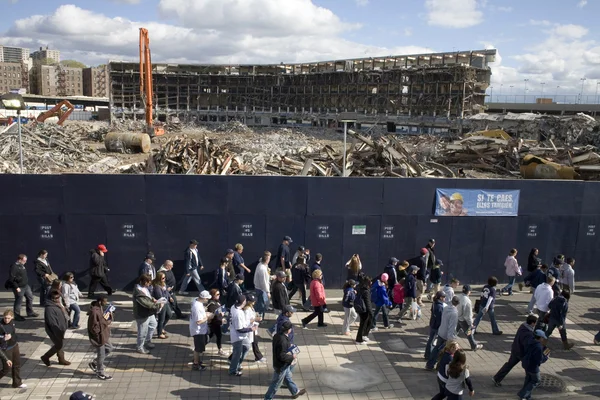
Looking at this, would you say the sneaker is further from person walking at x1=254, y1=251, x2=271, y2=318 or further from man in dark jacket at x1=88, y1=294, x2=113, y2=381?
person walking at x1=254, y1=251, x2=271, y2=318

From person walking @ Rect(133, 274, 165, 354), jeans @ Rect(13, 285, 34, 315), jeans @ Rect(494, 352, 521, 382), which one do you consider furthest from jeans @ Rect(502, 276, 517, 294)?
jeans @ Rect(13, 285, 34, 315)

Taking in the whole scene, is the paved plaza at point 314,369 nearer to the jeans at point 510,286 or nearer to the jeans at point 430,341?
the jeans at point 430,341

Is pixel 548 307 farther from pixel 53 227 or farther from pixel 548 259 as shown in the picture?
pixel 53 227

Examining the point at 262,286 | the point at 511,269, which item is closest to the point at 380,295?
the point at 262,286

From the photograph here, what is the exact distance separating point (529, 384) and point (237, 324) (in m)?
5.13

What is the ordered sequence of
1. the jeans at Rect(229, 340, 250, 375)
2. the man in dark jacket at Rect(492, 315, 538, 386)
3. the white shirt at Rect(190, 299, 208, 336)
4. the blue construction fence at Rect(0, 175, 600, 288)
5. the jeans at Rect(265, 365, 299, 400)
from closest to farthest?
1. the jeans at Rect(265, 365, 299, 400)
2. the man in dark jacket at Rect(492, 315, 538, 386)
3. the jeans at Rect(229, 340, 250, 375)
4. the white shirt at Rect(190, 299, 208, 336)
5. the blue construction fence at Rect(0, 175, 600, 288)

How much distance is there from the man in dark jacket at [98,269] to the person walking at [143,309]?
10.5 ft

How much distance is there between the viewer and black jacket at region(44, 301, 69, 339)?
9070 mm

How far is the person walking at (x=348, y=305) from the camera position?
10.9 meters

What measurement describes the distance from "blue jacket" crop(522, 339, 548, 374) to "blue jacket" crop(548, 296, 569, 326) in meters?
2.59

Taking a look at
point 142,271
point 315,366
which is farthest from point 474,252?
point 142,271

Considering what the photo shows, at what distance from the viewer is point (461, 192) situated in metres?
14.8

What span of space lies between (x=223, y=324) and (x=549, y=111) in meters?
78.9

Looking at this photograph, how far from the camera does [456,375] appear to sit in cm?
739
